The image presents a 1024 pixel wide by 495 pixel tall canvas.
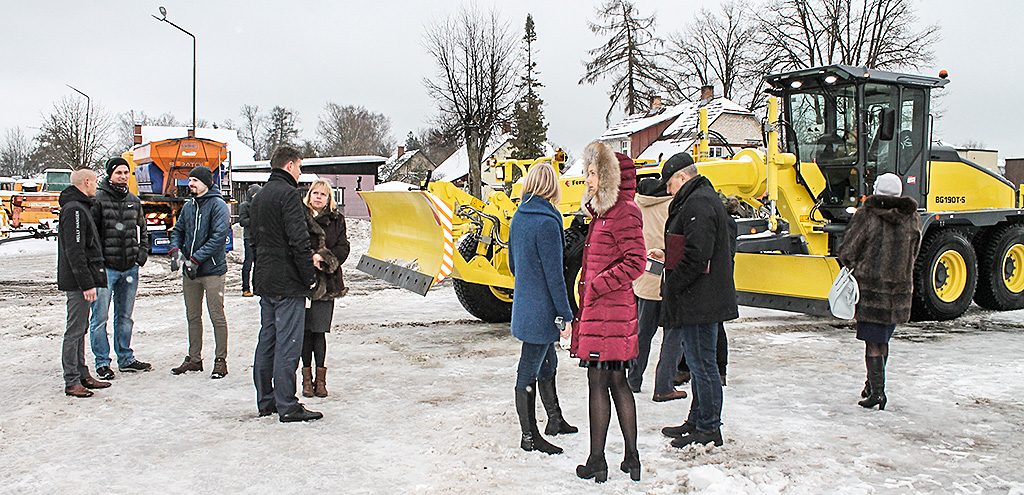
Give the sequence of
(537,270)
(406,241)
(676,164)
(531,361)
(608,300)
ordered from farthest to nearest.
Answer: (406,241)
(676,164)
(531,361)
(537,270)
(608,300)

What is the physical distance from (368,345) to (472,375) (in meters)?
1.62

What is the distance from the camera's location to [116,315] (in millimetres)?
5996

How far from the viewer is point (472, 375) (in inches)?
235

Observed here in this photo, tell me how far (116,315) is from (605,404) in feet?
14.1

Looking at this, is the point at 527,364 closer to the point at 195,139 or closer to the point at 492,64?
the point at 195,139

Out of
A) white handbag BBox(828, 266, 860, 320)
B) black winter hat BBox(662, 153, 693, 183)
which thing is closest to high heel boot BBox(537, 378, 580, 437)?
black winter hat BBox(662, 153, 693, 183)

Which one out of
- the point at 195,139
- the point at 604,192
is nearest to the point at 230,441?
the point at 604,192

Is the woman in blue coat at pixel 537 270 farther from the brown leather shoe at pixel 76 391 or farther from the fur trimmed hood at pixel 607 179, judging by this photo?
the brown leather shoe at pixel 76 391

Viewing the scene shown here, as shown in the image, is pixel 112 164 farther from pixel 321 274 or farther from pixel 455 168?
pixel 455 168

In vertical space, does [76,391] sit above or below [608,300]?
below

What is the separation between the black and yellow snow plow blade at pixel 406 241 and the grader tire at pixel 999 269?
6.64 m

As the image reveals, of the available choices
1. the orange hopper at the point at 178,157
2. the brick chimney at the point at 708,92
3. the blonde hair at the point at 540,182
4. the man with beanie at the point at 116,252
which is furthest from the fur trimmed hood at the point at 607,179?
the brick chimney at the point at 708,92

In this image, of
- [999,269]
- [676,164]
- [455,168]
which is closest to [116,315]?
[676,164]

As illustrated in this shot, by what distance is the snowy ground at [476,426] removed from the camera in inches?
149
